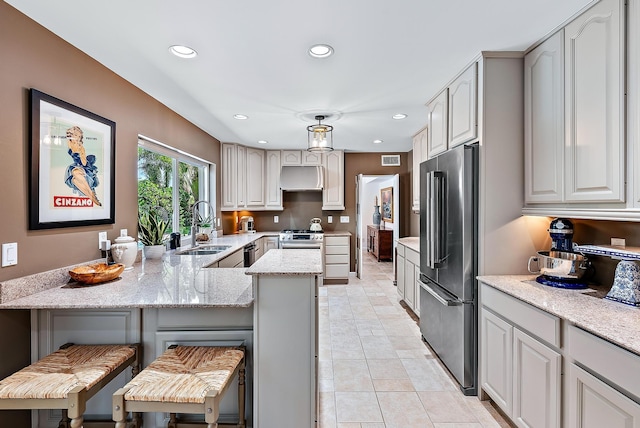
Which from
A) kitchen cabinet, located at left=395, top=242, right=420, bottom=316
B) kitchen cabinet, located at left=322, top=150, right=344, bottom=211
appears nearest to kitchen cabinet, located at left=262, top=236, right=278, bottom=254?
kitchen cabinet, located at left=322, top=150, right=344, bottom=211

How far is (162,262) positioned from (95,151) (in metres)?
1.04

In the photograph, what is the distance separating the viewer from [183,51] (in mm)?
2098

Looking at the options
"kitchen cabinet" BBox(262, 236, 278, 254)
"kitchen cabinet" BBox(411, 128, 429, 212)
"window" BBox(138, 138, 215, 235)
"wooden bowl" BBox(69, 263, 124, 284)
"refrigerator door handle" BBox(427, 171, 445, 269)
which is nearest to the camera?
"wooden bowl" BBox(69, 263, 124, 284)

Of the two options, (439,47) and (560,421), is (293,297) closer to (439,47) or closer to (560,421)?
(560,421)

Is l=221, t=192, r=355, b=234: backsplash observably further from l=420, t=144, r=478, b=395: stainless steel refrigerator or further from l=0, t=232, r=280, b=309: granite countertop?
l=0, t=232, r=280, b=309: granite countertop

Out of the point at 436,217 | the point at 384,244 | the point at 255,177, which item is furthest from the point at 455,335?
the point at 384,244

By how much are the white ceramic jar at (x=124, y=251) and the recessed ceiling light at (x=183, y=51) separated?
1.40 meters

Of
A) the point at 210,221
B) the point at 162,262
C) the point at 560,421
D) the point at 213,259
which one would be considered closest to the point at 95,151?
the point at 162,262

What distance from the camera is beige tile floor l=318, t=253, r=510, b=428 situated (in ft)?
6.63

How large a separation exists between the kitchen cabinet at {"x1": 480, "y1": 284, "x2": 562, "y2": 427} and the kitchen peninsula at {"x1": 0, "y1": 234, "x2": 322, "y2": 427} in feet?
3.81

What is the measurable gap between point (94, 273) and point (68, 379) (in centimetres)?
76

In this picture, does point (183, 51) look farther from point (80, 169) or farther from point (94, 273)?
point (94, 273)

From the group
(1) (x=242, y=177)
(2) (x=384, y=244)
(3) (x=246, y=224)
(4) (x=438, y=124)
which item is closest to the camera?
(4) (x=438, y=124)

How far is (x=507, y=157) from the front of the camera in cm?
221
